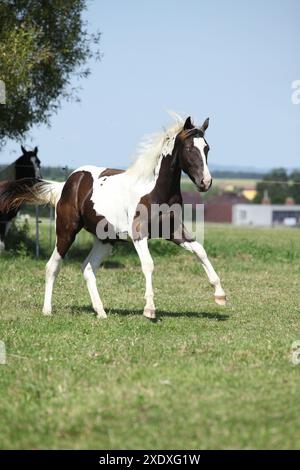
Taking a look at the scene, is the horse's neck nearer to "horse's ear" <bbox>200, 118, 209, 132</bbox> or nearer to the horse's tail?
"horse's ear" <bbox>200, 118, 209, 132</bbox>

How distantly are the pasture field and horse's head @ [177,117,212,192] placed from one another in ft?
6.35

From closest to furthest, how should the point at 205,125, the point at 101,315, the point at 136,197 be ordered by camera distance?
the point at 205,125, the point at 136,197, the point at 101,315

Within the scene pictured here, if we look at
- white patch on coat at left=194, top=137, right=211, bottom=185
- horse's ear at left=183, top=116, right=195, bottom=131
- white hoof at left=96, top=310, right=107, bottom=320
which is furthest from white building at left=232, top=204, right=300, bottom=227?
white patch on coat at left=194, top=137, right=211, bottom=185

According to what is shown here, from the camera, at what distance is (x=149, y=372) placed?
759 cm

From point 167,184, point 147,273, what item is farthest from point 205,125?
point 147,273

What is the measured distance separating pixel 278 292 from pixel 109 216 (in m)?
5.48

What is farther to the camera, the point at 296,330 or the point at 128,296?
the point at 128,296

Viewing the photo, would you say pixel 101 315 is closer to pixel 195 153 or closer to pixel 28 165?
pixel 195 153

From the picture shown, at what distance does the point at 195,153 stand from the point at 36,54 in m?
11.5

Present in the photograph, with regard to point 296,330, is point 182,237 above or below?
above

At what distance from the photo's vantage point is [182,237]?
11.3 metres
